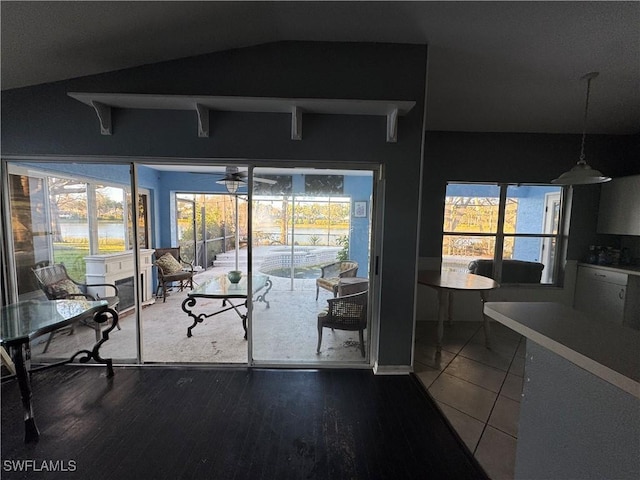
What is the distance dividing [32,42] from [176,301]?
3.77 m

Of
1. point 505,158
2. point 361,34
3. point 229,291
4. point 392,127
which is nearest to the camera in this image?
point 361,34

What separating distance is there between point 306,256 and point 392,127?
1.45 meters

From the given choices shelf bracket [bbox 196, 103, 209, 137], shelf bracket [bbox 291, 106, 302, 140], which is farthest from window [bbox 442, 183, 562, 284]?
shelf bracket [bbox 196, 103, 209, 137]

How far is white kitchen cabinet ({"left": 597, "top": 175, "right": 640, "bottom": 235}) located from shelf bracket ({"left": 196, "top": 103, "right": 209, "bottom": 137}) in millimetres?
5051

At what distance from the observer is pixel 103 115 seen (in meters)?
2.36

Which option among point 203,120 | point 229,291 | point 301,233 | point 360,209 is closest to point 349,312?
point 301,233

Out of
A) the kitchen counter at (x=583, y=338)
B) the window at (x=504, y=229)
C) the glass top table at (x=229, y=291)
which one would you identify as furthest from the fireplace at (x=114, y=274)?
the window at (x=504, y=229)

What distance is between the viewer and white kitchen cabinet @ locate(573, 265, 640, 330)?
335cm

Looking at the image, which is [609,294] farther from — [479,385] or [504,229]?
[479,385]

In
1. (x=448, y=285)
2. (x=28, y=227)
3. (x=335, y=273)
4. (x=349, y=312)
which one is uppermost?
(x=28, y=227)

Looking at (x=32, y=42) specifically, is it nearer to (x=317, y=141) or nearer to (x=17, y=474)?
(x=317, y=141)

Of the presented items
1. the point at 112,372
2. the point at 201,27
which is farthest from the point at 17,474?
the point at 201,27

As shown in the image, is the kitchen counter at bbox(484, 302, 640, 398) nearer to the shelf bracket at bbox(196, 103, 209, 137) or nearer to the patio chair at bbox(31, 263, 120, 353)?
the shelf bracket at bbox(196, 103, 209, 137)
